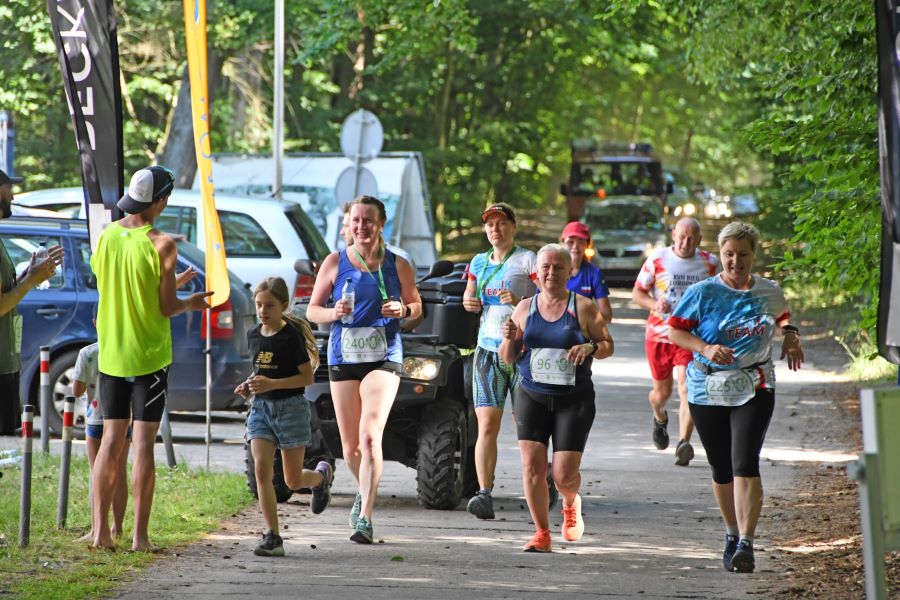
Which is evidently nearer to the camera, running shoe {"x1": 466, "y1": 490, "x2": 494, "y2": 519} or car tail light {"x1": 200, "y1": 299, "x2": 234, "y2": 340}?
running shoe {"x1": 466, "y1": 490, "x2": 494, "y2": 519}

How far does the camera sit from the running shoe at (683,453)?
12.8 m

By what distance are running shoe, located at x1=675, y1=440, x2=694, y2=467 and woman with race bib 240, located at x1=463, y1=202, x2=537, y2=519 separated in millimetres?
3096

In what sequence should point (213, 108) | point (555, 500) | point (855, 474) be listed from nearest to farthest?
point (855, 474) → point (555, 500) → point (213, 108)

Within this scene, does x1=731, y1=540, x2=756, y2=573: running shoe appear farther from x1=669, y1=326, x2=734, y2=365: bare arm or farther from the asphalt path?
x1=669, y1=326, x2=734, y2=365: bare arm

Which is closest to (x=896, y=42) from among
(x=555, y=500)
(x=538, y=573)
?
(x=538, y=573)

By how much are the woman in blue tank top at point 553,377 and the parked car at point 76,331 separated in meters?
5.33

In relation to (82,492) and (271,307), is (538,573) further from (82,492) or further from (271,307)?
(82,492)

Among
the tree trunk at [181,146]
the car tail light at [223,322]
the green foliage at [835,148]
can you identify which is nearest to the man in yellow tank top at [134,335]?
the green foliage at [835,148]

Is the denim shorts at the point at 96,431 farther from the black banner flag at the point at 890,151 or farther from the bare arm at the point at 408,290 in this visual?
the black banner flag at the point at 890,151

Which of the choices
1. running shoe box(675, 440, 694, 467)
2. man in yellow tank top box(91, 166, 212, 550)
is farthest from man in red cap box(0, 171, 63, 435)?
running shoe box(675, 440, 694, 467)

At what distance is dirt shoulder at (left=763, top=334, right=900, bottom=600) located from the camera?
803 centimetres

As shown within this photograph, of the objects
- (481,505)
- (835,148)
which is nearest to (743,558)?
(481,505)

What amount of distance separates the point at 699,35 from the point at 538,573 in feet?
40.2

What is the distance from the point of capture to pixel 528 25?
39344mm
